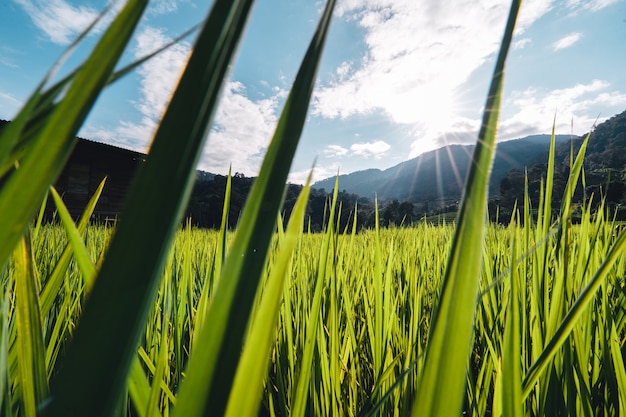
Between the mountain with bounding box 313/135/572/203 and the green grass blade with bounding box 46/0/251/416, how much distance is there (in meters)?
51.7

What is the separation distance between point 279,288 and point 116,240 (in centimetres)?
6

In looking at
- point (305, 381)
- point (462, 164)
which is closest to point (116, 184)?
point (305, 381)

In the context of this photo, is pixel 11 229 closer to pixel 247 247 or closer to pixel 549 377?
pixel 247 247

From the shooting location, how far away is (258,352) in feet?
0.36

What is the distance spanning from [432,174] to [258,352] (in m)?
68.3

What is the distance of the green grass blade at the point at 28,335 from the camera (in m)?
0.19

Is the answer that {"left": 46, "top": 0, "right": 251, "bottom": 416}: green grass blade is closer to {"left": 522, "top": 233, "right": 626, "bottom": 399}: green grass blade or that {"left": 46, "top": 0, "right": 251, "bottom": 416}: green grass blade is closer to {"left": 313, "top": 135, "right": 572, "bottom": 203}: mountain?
{"left": 522, "top": 233, "right": 626, "bottom": 399}: green grass blade

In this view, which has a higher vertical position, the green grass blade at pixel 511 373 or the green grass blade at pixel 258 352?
the green grass blade at pixel 258 352

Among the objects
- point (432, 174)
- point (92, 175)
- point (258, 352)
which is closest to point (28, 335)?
point (258, 352)

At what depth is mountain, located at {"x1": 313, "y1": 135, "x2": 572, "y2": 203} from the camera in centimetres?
5497

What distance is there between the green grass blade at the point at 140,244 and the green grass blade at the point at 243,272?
2cm

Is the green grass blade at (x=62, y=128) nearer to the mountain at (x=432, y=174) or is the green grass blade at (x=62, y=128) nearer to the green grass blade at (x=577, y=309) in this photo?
the green grass blade at (x=577, y=309)

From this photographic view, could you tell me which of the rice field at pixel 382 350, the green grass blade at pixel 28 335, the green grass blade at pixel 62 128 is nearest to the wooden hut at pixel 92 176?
the rice field at pixel 382 350

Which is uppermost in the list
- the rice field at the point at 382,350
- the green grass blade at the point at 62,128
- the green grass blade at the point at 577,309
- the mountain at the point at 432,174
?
the mountain at the point at 432,174
